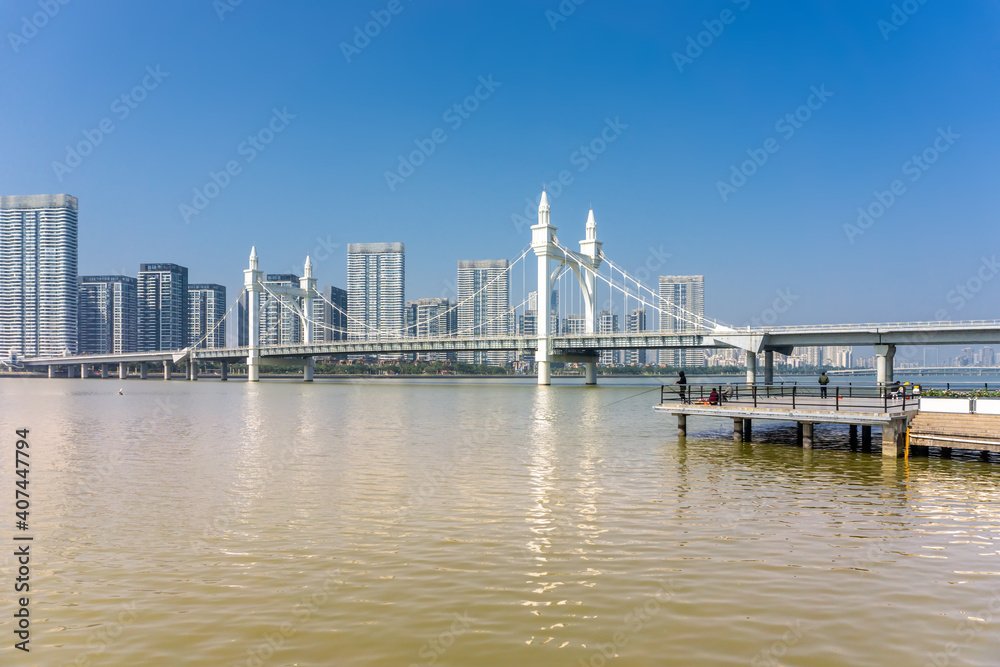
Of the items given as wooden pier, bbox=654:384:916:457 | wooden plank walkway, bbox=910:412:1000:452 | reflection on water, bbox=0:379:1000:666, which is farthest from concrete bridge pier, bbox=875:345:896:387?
reflection on water, bbox=0:379:1000:666

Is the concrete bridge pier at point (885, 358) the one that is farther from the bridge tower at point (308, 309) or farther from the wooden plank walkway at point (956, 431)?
the bridge tower at point (308, 309)

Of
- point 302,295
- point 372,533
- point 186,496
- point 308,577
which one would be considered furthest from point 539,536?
point 302,295

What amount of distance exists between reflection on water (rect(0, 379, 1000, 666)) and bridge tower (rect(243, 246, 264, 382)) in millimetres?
110943

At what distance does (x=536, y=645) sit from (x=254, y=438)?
24.0m

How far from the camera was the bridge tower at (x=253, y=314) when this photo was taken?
127 m

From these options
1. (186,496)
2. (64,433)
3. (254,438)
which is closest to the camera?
(186,496)

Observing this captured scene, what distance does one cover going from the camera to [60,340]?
198m

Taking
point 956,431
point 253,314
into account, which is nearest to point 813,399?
point 956,431

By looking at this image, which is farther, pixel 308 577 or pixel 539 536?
pixel 539 536

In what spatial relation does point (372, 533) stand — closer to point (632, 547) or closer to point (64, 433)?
point (632, 547)

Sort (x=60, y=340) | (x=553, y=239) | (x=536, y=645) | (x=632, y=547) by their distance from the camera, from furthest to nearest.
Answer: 1. (x=60, y=340)
2. (x=553, y=239)
3. (x=632, y=547)
4. (x=536, y=645)

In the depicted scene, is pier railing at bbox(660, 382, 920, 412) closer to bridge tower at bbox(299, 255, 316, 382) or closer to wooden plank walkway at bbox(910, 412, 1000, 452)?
wooden plank walkway at bbox(910, 412, 1000, 452)

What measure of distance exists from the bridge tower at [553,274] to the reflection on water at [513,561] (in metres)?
75.6

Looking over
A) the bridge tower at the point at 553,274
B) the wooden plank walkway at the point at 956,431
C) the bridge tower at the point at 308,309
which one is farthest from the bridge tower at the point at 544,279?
the wooden plank walkway at the point at 956,431
